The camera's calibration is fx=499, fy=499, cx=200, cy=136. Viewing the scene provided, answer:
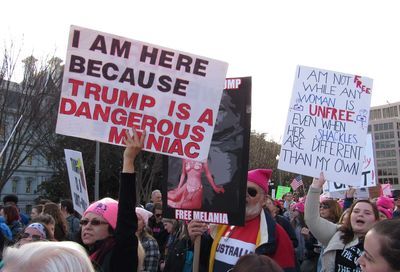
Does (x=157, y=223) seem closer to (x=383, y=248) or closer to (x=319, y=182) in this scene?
(x=319, y=182)

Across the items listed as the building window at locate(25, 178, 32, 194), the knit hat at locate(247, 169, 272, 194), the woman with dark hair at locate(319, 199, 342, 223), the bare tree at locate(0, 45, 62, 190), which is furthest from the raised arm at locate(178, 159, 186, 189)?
the building window at locate(25, 178, 32, 194)

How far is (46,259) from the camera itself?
170cm

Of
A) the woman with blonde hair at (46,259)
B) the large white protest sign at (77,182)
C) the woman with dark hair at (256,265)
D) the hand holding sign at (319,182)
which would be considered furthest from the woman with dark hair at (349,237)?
the large white protest sign at (77,182)

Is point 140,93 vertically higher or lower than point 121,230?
higher

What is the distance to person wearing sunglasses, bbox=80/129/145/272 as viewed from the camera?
3.05 meters

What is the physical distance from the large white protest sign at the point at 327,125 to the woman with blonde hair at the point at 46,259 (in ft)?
12.4

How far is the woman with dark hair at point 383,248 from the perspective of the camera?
8.34 ft

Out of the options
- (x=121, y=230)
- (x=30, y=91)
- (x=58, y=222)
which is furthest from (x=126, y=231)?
(x=30, y=91)

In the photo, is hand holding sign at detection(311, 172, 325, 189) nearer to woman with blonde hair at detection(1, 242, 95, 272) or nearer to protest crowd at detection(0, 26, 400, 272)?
protest crowd at detection(0, 26, 400, 272)

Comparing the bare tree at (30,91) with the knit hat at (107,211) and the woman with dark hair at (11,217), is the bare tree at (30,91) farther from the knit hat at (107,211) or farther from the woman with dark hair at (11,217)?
the knit hat at (107,211)

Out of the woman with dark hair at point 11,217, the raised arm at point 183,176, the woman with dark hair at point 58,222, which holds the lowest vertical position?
the woman with dark hair at point 11,217

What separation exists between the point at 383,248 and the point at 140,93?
2.08m

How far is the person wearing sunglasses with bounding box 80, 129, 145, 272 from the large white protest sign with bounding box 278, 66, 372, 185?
7.91ft

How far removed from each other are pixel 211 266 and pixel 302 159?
1.87m
